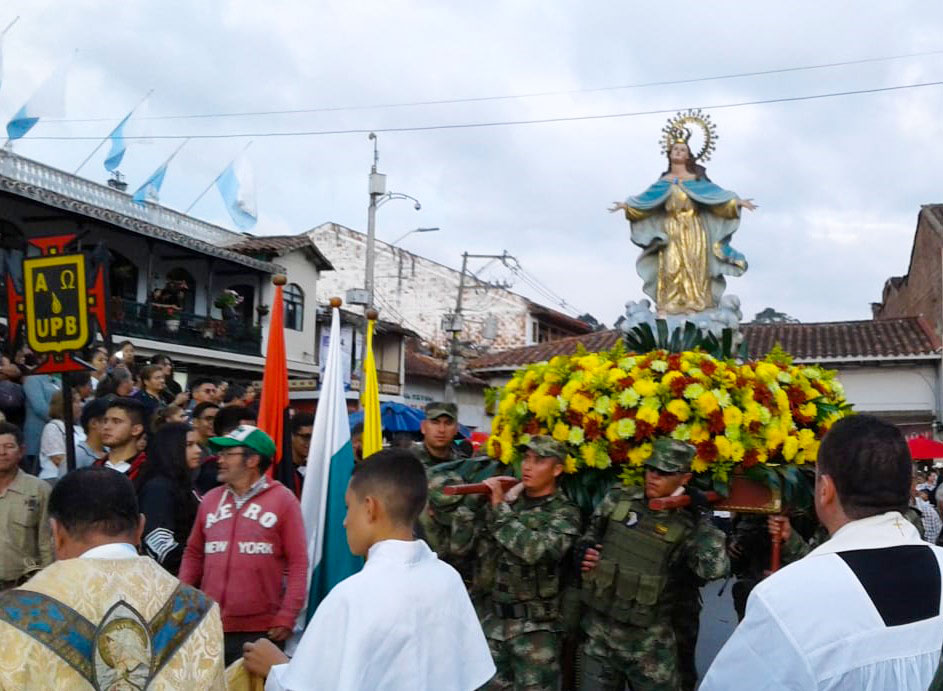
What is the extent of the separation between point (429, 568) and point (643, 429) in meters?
2.53

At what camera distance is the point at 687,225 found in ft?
30.8

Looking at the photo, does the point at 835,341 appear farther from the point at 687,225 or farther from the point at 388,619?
the point at 388,619

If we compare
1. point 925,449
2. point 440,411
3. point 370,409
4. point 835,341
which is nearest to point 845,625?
point 440,411

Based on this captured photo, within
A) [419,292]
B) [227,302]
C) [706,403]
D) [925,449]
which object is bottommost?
[925,449]

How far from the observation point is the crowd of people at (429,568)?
239 centimetres

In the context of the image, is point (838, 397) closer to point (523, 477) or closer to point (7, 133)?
point (523, 477)

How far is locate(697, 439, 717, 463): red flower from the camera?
5.05m

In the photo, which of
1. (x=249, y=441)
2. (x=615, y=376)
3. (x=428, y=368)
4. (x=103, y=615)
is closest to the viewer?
(x=103, y=615)

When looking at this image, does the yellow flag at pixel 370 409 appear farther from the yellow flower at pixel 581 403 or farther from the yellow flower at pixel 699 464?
the yellow flower at pixel 699 464

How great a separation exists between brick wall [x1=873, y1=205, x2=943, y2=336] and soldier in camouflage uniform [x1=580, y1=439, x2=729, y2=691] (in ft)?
78.6

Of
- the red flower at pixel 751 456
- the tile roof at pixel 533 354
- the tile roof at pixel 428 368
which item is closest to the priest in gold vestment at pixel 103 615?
the red flower at pixel 751 456

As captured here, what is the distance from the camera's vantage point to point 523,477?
5016 mm

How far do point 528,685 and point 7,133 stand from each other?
20.3 metres

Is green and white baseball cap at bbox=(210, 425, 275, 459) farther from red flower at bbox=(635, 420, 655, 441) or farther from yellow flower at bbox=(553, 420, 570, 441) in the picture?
red flower at bbox=(635, 420, 655, 441)
